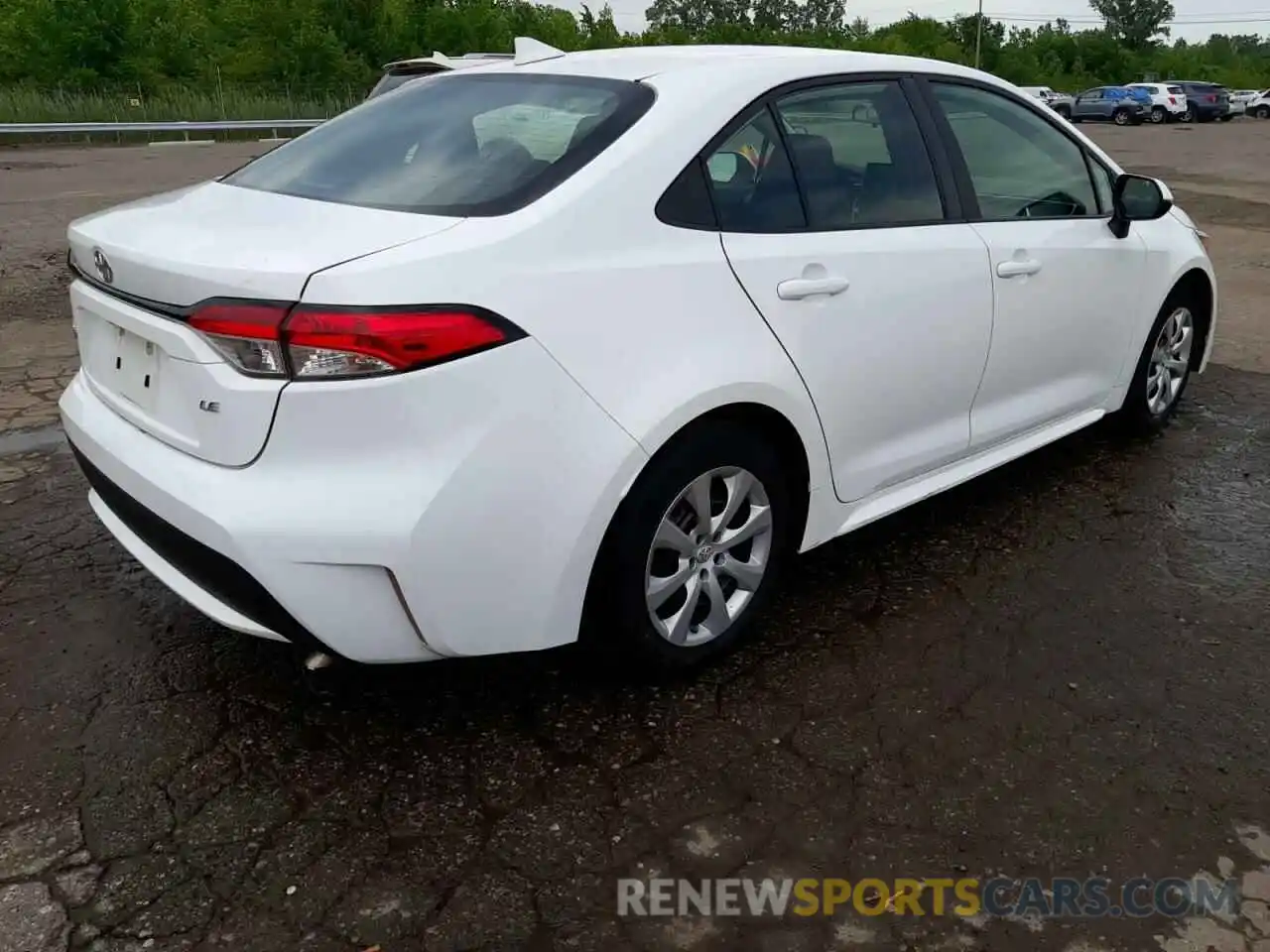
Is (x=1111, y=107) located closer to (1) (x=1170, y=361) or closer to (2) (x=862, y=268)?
(1) (x=1170, y=361)

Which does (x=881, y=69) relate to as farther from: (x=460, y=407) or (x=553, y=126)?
(x=460, y=407)

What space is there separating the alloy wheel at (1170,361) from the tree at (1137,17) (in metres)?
89.8

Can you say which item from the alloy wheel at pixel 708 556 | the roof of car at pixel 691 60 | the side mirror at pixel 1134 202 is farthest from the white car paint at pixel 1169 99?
the alloy wheel at pixel 708 556

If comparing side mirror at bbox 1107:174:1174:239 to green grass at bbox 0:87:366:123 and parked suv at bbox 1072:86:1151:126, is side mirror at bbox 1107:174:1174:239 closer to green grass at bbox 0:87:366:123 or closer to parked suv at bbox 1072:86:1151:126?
green grass at bbox 0:87:366:123

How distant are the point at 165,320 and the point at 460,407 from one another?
742 millimetres

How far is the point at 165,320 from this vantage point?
243 centimetres

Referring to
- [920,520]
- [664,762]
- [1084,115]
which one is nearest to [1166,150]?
[1084,115]

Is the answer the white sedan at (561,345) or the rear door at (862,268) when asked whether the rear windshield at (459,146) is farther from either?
the rear door at (862,268)

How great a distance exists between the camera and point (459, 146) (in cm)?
286

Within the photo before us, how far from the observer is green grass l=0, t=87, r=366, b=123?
28594 mm

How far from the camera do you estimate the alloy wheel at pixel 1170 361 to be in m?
4.72

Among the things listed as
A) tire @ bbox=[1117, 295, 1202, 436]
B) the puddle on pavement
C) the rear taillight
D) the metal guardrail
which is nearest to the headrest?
the rear taillight

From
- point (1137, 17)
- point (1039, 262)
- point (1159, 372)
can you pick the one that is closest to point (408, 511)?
point (1039, 262)

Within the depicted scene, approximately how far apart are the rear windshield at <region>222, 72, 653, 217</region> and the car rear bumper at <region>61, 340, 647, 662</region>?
513mm
